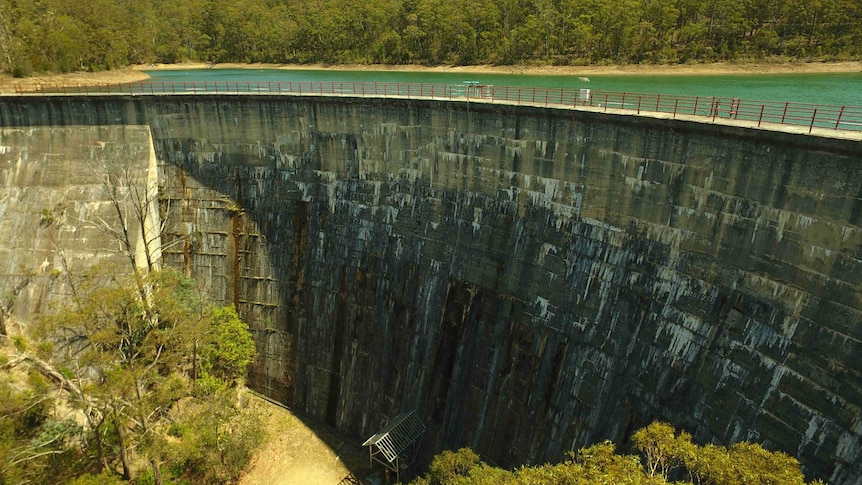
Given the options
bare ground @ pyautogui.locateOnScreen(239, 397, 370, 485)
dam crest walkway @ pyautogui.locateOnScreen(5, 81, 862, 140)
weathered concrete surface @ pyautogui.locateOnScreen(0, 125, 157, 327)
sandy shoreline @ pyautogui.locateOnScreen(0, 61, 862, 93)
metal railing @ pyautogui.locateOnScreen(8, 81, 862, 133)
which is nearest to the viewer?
dam crest walkway @ pyautogui.locateOnScreen(5, 81, 862, 140)

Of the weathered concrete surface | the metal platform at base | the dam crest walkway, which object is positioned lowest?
the metal platform at base

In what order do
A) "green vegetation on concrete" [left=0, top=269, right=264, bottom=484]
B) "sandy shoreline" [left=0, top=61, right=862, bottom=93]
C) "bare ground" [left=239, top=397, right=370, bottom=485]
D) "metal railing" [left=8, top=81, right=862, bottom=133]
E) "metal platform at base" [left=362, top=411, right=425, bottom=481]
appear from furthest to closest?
"sandy shoreline" [left=0, top=61, right=862, bottom=93]
"bare ground" [left=239, top=397, right=370, bottom=485]
"metal platform at base" [left=362, top=411, right=425, bottom=481]
"green vegetation on concrete" [left=0, top=269, right=264, bottom=484]
"metal railing" [left=8, top=81, right=862, bottom=133]

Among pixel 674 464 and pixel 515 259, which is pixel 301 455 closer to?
pixel 515 259

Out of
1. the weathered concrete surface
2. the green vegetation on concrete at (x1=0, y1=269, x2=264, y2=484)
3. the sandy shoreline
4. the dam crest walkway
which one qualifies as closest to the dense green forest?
the sandy shoreline

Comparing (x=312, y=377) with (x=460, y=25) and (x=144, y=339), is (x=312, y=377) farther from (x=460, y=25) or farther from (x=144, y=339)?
(x=460, y=25)

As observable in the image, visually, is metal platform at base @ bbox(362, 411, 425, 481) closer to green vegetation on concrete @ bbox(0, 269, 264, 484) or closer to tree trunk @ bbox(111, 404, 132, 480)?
green vegetation on concrete @ bbox(0, 269, 264, 484)

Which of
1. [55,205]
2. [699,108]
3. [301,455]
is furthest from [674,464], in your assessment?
[55,205]

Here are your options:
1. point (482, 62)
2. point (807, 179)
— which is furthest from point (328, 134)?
point (482, 62)
